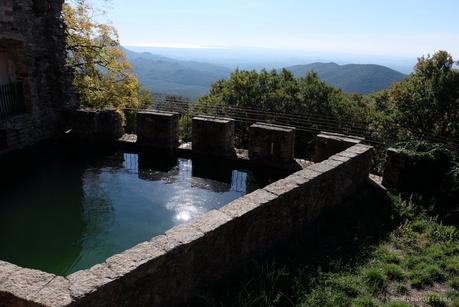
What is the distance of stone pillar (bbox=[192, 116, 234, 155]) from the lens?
10.3 m

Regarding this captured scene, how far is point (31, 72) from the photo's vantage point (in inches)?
441

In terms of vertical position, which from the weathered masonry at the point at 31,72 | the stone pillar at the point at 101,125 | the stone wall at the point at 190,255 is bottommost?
the stone wall at the point at 190,255

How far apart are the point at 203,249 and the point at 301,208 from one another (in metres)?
2.44

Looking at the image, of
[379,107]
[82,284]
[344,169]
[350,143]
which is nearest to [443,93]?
[379,107]

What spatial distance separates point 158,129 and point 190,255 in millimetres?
6514

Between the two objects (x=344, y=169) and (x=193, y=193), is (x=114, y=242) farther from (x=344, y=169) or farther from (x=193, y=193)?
(x=344, y=169)

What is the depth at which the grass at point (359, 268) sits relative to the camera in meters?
5.04

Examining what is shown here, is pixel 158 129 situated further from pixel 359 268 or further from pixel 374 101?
pixel 374 101

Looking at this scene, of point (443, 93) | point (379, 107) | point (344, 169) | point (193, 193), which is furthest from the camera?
point (379, 107)

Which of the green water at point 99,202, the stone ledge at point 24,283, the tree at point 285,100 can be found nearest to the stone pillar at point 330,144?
the green water at point 99,202

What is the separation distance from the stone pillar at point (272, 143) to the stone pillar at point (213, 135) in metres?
0.69

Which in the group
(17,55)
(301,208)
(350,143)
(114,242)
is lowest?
(114,242)

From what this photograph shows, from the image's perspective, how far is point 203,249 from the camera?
4.95 meters

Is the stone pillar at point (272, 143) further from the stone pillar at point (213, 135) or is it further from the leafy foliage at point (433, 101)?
the leafy foliage at point (433, 101)
